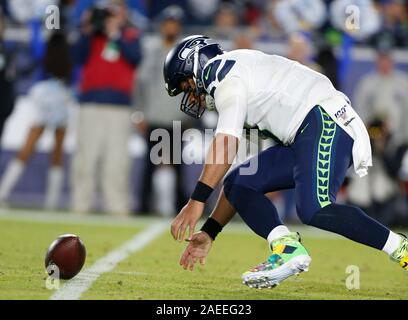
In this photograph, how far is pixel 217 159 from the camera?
4.94 meters

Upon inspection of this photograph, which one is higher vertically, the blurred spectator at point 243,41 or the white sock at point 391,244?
the blurred spectator at point 243,41

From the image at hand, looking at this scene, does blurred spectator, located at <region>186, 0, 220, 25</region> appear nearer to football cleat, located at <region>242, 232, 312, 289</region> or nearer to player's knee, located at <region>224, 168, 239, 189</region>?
player's knee, located at <region>224, 168, 239, 189</region>

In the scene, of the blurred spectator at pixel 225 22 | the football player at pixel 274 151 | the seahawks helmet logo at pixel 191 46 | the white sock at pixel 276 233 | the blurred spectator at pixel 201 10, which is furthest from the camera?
the blurred spectator at pixel 201 10

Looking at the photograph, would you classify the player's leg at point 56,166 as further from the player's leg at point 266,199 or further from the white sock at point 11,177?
the player's leg at point 266,199

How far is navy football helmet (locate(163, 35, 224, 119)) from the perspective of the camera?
5.40 meters

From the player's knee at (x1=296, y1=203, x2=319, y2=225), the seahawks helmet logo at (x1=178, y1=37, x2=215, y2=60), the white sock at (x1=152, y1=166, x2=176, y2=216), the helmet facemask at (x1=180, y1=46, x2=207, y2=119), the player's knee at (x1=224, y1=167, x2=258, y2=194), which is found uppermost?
the seahawks helmet logo at (x1=178, y1=37, x2=215, y2=60)

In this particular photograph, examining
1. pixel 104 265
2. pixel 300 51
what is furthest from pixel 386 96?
pixel 104 265

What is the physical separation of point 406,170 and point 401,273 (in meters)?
4.25

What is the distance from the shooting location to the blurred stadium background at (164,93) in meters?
10.6

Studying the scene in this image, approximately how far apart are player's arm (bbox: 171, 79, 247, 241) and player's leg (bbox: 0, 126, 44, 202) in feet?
20.7

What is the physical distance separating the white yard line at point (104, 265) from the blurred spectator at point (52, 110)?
1.68 metres

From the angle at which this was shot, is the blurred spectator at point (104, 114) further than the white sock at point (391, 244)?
Yes

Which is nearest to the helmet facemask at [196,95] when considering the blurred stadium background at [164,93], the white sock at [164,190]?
the blurred stadium background at [164,93]

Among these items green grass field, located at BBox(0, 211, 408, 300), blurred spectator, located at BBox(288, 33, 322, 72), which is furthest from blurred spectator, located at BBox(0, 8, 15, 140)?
blurred spectator, located at BBox(288, 33, 322, 72)
